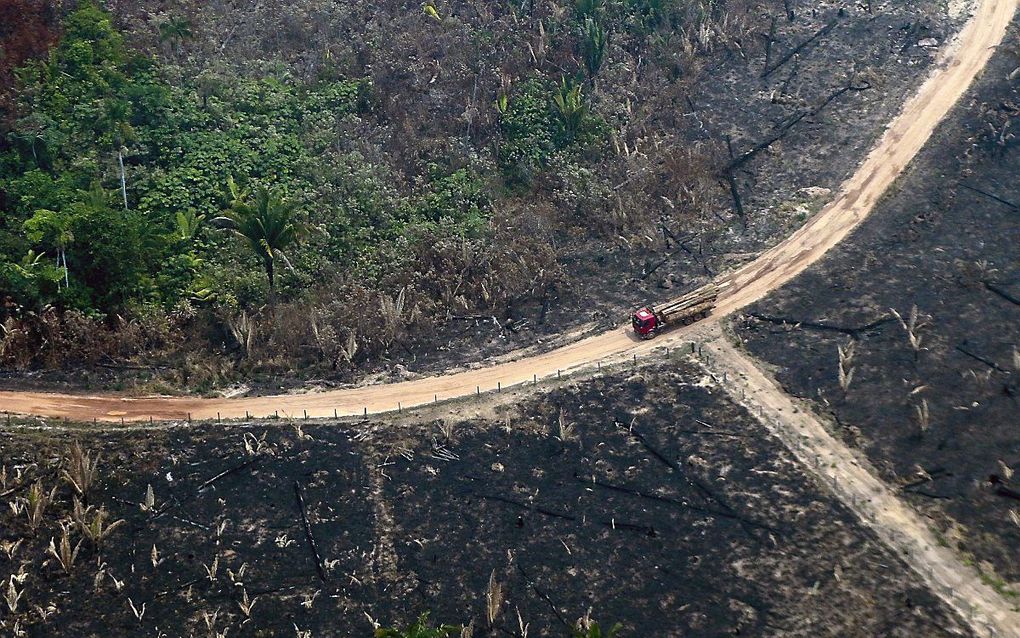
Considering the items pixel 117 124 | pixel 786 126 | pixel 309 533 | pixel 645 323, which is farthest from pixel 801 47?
pixel 309 533

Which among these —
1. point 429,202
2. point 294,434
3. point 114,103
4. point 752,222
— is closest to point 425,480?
point 294,434

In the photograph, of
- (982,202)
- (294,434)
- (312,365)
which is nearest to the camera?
(294,434)

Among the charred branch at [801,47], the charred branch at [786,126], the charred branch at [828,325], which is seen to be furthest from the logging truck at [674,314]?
the charred branch at [801,47]

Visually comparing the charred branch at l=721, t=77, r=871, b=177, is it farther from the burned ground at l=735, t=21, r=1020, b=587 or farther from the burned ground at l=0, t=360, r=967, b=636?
the burned ground at l=0, t=360, r=967, b=636

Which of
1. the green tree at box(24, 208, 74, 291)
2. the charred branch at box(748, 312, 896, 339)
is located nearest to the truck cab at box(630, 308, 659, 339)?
the charred branch at box(748, 312, 896, 339)

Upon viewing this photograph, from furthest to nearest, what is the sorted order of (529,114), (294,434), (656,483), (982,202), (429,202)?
(529,114)
(429,202)
(982,202)
(294,434)
(656,483)

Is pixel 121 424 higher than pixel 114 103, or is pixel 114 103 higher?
pixel 114 103

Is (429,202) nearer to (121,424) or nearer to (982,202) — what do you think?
(121,424)

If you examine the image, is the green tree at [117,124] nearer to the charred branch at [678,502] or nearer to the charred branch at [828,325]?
the charred branch at [678,502]
